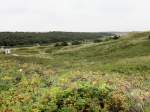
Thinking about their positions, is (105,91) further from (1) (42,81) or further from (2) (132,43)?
(2) (132,43)

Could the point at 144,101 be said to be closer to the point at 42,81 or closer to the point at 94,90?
the point at 94,90

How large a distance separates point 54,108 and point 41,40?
497ft

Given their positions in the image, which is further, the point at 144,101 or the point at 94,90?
the point at 144,101

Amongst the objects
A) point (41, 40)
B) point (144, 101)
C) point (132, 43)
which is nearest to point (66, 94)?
point (144, 101)

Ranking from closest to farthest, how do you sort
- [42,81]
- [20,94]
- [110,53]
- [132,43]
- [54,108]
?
[54,108] < [20,94] < [42,81] < [110,53] < [132,43]

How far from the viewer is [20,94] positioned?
13.7 meters

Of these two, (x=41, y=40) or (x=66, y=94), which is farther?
(x=41, y=40)

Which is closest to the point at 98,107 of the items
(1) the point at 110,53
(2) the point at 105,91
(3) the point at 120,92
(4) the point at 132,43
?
(2) the point at 105,91

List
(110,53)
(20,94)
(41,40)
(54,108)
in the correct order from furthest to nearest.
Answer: (41,40) → (110,53) → (20,94) → (54,108)

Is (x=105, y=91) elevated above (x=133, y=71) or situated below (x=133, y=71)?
above

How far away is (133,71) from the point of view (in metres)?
31.0

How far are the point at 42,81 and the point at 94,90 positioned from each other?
4930 mm

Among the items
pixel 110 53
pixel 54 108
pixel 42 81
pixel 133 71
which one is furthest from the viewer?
pixel 110 53

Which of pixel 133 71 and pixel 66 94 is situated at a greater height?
pixel 66 94
